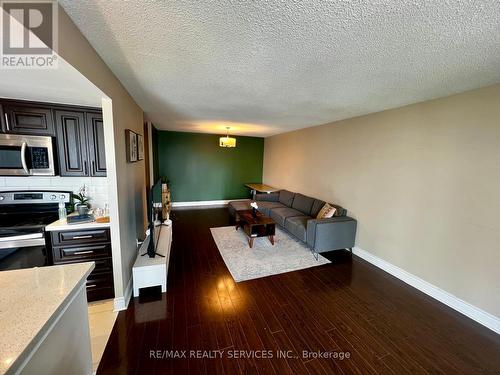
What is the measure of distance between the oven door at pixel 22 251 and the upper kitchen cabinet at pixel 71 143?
2.31ft

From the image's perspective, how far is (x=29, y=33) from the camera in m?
1.01

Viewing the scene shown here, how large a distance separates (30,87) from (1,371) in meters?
2.07

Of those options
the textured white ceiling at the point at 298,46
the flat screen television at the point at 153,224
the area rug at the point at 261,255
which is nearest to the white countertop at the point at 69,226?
the flat screen television at the point at 153,224

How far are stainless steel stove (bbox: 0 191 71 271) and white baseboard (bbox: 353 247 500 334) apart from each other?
4284mm

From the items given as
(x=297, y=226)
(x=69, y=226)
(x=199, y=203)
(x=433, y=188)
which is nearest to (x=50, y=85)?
(x=69, y=226)

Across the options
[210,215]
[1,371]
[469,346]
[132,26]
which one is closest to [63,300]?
[1,371]

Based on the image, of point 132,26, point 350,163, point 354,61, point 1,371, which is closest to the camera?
point 1,371

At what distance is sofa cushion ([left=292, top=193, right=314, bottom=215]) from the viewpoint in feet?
14.6

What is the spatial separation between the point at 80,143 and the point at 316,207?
13.1 feet

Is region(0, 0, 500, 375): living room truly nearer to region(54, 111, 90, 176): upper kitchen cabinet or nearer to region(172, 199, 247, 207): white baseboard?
region(54, 111, 90, 176): upper kitchen cabinet

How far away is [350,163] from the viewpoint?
372cm

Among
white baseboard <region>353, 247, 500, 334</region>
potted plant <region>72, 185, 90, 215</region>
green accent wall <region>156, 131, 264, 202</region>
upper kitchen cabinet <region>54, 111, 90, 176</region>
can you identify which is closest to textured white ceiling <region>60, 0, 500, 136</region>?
upper kitchen cabinet <region>54, 111, 90, 176</region>

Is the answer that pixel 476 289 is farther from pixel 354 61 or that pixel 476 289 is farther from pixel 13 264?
pixel 13 264

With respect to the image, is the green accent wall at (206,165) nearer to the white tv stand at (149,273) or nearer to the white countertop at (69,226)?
the white tv stand at (149,273)
